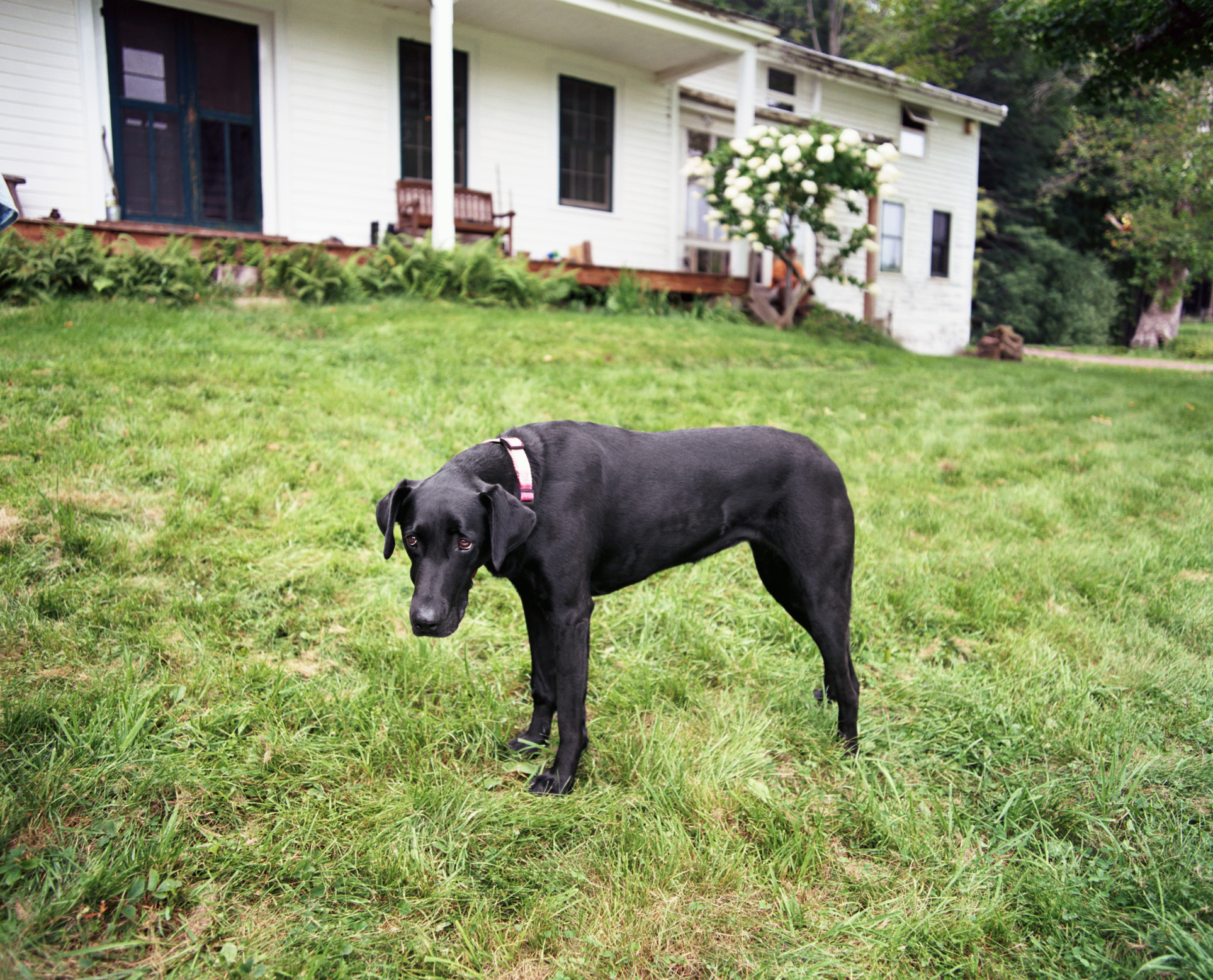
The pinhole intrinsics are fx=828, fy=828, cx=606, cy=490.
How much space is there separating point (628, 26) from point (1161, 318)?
22759 millimetres

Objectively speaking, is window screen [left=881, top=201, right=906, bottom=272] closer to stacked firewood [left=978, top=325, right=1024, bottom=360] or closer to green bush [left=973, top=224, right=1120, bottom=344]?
stacked firewood [left=978, top=325, right=1024, bottom=360]

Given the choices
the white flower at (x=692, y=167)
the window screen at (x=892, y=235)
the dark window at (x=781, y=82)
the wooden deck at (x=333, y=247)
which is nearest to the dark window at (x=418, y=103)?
the wooden deck at (x=333, y=247)

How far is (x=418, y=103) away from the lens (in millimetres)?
12430

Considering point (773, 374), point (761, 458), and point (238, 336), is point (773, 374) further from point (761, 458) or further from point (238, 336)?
A: point (761, 458)

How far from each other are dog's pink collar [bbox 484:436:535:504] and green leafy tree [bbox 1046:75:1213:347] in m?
22.7

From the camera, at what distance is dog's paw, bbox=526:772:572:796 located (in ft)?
8.20

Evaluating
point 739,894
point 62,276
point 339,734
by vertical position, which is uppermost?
point 62,276

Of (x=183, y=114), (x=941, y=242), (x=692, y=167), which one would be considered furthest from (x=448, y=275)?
(x=941, y=242)

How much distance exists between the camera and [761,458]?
107 inches

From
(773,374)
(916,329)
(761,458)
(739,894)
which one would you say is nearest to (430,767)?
(739,894)

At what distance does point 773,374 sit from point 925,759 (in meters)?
6.32

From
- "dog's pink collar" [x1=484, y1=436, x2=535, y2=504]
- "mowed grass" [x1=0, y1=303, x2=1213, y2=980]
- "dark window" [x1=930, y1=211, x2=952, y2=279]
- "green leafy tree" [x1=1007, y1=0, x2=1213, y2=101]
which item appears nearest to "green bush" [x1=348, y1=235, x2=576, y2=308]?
"mowed grass" [x1=0, y1=303, x2=1213, y2=980]

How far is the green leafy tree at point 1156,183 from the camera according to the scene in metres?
20.9

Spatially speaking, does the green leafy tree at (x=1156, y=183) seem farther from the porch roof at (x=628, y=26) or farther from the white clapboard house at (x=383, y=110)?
the porch roof at (x=628, y=26)
